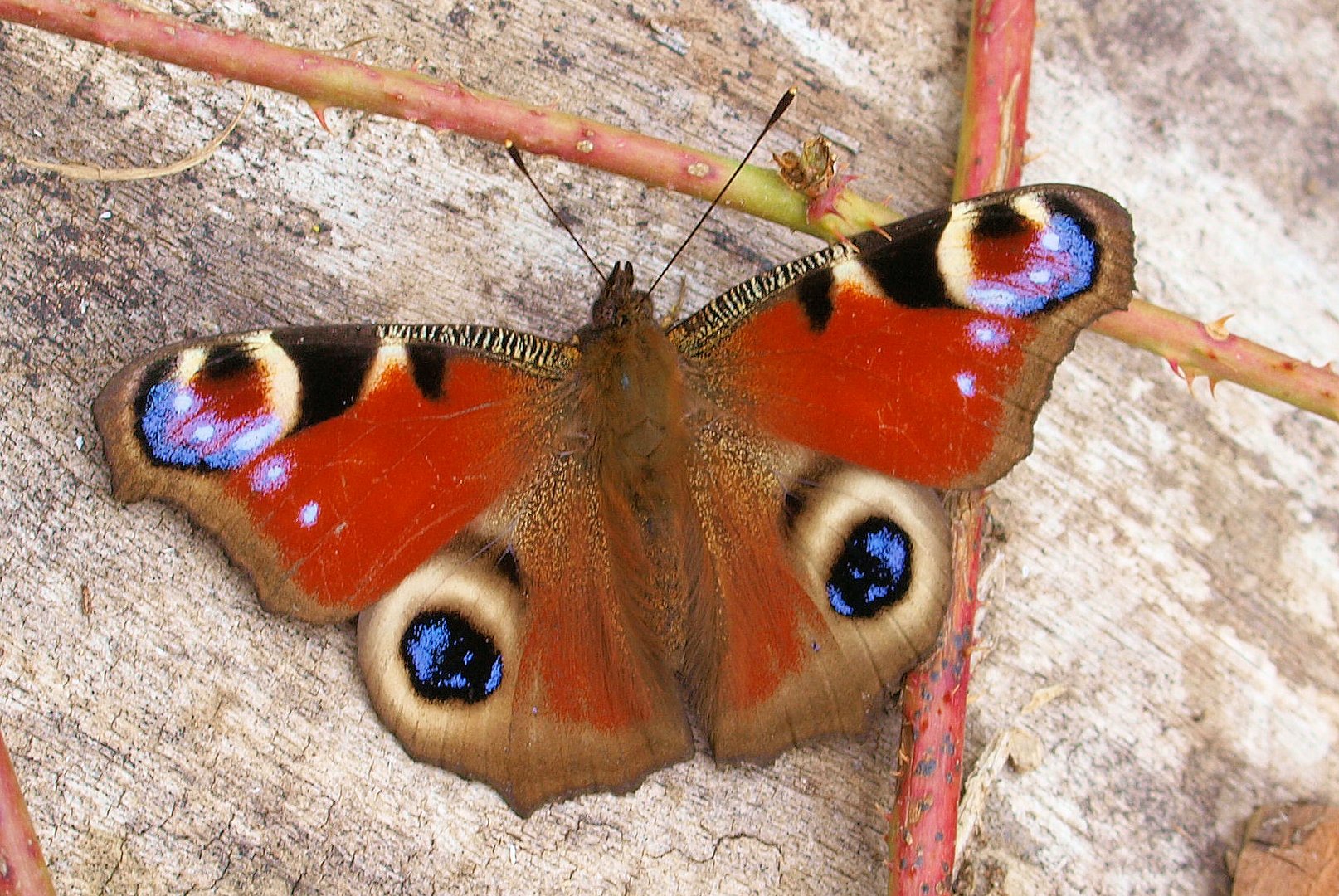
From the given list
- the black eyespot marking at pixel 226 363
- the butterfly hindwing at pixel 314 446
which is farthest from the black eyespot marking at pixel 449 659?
the black eyespot marking at pixel 226 363

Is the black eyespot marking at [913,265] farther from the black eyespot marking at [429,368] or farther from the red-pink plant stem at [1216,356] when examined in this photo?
the black eyespot marking at [429,368]

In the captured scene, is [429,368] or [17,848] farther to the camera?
[429,368]

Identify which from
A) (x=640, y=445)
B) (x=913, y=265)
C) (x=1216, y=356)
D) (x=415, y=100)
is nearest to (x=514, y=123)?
(x=415, y=100)

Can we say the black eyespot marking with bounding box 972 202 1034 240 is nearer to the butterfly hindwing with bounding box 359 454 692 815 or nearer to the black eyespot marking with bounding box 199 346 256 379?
the butterfly hindwing with bounding box 359 454 692 815

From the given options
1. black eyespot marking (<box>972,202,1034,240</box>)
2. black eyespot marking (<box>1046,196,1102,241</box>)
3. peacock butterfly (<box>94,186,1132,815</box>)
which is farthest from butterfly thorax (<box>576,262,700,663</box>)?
black eyespot marking (<box>1046,196,1102,241</box>)

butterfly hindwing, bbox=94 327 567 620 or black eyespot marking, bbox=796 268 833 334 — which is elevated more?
black eyespot marking, bbox=796 268 833 334

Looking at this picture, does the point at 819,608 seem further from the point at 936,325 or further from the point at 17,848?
the point at 17,848

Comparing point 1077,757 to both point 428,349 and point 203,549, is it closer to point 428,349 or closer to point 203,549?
point 428,349
